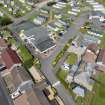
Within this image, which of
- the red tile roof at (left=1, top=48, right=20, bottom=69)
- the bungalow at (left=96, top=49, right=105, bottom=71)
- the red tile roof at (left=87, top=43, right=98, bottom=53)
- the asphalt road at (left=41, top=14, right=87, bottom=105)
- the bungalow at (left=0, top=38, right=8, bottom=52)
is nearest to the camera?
the asphalt road at (left=41, top=14, right=87, bottom=105)

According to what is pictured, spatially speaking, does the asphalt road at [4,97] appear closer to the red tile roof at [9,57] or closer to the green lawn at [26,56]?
the red tile roof at [9,57]

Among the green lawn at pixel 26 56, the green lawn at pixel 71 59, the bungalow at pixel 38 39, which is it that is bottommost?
the green lawn at pixel 71 59

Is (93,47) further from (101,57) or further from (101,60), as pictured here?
(101,60)

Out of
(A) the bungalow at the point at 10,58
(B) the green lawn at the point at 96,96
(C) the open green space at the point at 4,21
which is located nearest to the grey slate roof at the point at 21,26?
(C) the open green space at the point at 4,21

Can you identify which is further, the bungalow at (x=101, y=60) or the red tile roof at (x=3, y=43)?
Answer: the red tile roof at (x=3, y=43)

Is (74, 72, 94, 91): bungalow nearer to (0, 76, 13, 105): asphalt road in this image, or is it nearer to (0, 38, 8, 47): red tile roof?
(0, 76, 13, 105): asphalt road

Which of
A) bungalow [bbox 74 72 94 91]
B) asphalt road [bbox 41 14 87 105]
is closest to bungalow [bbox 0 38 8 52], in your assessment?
asphalt road [bbox 41 14 87 105]

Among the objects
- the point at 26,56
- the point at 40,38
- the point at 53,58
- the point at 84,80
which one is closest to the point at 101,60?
the point at 84,80
